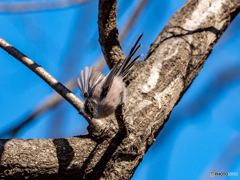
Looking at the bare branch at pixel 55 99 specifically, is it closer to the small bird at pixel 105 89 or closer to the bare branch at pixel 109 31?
the small bird at pixel 105 89

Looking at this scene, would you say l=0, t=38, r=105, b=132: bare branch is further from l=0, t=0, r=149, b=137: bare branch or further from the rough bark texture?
l=0, t=0, r=149, b=137: bare branch

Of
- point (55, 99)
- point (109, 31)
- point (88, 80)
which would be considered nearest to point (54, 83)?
point (55, 99)

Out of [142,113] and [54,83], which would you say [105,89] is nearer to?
[142,113]

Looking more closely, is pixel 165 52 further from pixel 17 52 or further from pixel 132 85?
pixel 17 52

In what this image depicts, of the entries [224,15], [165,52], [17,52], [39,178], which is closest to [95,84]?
[165,52]

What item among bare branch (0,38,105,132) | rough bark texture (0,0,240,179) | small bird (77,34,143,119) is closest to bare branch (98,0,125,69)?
small bird (77,34,143,119)

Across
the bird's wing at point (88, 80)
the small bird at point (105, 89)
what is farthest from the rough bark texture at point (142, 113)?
the bird's wing at point (88, 80)
